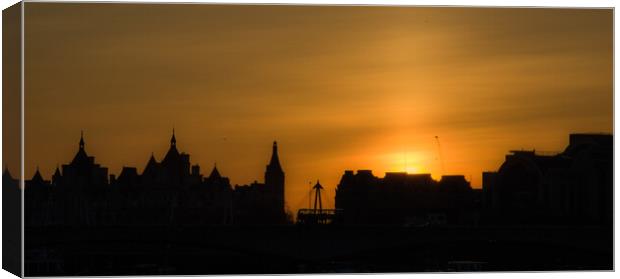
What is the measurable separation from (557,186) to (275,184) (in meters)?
4.63

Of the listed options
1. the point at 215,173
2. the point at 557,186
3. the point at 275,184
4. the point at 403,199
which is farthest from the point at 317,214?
the point at 557,186

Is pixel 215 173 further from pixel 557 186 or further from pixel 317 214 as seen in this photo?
pixel 557 186

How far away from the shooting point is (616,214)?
3484cm

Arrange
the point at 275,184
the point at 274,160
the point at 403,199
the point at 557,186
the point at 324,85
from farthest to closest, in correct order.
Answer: the point at 557,186 < the point at 403,199 < the point at 275,184 < the point at 324,85 < the point at 274,160

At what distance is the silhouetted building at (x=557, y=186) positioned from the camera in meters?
34.9

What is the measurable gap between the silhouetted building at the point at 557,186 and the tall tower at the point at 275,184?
3261mm

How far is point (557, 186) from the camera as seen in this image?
35375 millimetres

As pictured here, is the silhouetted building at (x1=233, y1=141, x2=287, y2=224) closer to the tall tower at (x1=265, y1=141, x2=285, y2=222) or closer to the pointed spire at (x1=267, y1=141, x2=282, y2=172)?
the tall tower at (x1=265, y1=141, x2=285, y2=222)

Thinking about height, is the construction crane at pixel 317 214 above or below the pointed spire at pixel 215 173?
below

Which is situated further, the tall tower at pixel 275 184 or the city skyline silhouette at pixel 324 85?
the tall tower at pixel 275 184

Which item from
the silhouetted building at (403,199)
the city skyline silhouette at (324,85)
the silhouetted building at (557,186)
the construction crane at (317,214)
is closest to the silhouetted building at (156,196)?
the city skyline silhouette at (324,85)

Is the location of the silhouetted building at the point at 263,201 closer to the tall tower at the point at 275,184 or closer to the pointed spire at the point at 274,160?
the tall tower at the point at 275,184

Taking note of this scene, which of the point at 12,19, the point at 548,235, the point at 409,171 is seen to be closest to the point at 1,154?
the point at 12,19

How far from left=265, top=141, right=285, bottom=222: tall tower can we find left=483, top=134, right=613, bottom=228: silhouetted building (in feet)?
10.7
